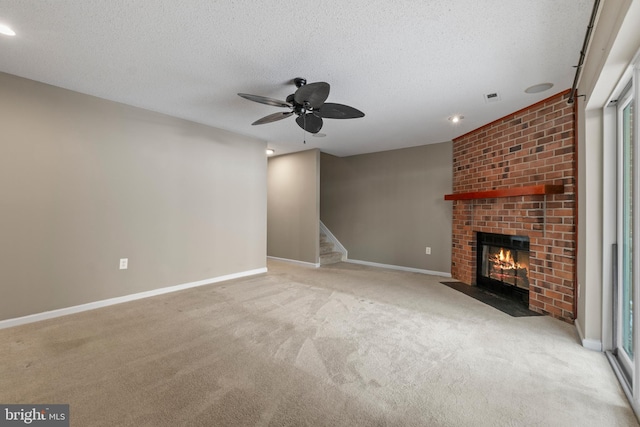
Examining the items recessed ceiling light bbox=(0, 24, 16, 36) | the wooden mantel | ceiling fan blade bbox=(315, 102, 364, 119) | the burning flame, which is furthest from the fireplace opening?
recessed ceiling light bbox=(0, 24, 16, 36)

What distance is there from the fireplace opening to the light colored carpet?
2.32 feet

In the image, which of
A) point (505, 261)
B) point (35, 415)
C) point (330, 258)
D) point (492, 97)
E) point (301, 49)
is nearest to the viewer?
point (35, 415)

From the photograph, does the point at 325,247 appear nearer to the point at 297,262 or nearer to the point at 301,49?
the point at 297,262

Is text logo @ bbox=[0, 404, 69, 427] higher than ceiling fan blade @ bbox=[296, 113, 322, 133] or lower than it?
lower

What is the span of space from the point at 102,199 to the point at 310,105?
2695 mm

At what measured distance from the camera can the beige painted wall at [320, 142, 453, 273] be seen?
4.96 meters

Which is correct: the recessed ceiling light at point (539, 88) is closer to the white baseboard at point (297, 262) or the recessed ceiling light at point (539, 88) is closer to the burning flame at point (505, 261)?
the burning flame at point (505, 261)

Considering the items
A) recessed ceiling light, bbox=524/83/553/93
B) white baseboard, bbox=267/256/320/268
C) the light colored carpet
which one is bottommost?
the light colored carpet

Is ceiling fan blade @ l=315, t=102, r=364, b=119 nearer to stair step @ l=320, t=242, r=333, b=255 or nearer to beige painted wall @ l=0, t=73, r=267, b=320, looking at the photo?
beige painted wall @ l=0, t=73, r=267, b=320

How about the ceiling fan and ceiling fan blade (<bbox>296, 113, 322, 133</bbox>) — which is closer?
the ceiling fan

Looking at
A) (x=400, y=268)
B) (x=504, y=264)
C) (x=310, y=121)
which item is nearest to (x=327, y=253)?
(x=400, y=268)

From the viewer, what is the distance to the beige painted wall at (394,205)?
4961mm

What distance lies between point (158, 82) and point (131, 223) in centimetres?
176

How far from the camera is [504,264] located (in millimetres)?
3846
